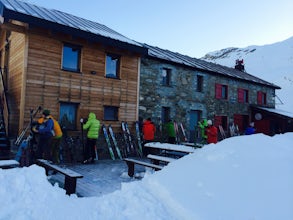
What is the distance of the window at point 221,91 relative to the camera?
1949cm

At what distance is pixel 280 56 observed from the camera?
58.4m

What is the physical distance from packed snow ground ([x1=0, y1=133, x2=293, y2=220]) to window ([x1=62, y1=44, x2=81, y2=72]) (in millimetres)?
7030

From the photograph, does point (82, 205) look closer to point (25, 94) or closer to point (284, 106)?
point (25, 94)

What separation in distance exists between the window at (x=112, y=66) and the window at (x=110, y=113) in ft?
5.19

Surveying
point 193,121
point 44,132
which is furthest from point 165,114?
point 44,132

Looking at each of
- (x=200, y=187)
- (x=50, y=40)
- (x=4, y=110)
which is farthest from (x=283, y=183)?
(x=4, y=110)

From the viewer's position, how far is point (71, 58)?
11.7m

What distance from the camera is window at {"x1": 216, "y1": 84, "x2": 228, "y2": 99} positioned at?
19487 mm

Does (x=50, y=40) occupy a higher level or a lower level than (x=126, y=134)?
higher

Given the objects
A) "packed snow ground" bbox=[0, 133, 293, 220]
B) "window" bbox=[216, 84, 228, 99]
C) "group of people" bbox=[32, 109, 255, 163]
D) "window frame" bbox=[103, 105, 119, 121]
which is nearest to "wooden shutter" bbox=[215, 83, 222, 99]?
"window" bbox=[216, 84, 228, 99]

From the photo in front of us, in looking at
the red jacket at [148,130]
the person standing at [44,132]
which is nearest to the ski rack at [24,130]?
the person standing at [44,132]

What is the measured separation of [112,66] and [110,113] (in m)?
2.41

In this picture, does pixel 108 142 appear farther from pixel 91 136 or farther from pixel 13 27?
pixel 13 27

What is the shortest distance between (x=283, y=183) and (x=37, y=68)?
9.67 metres
